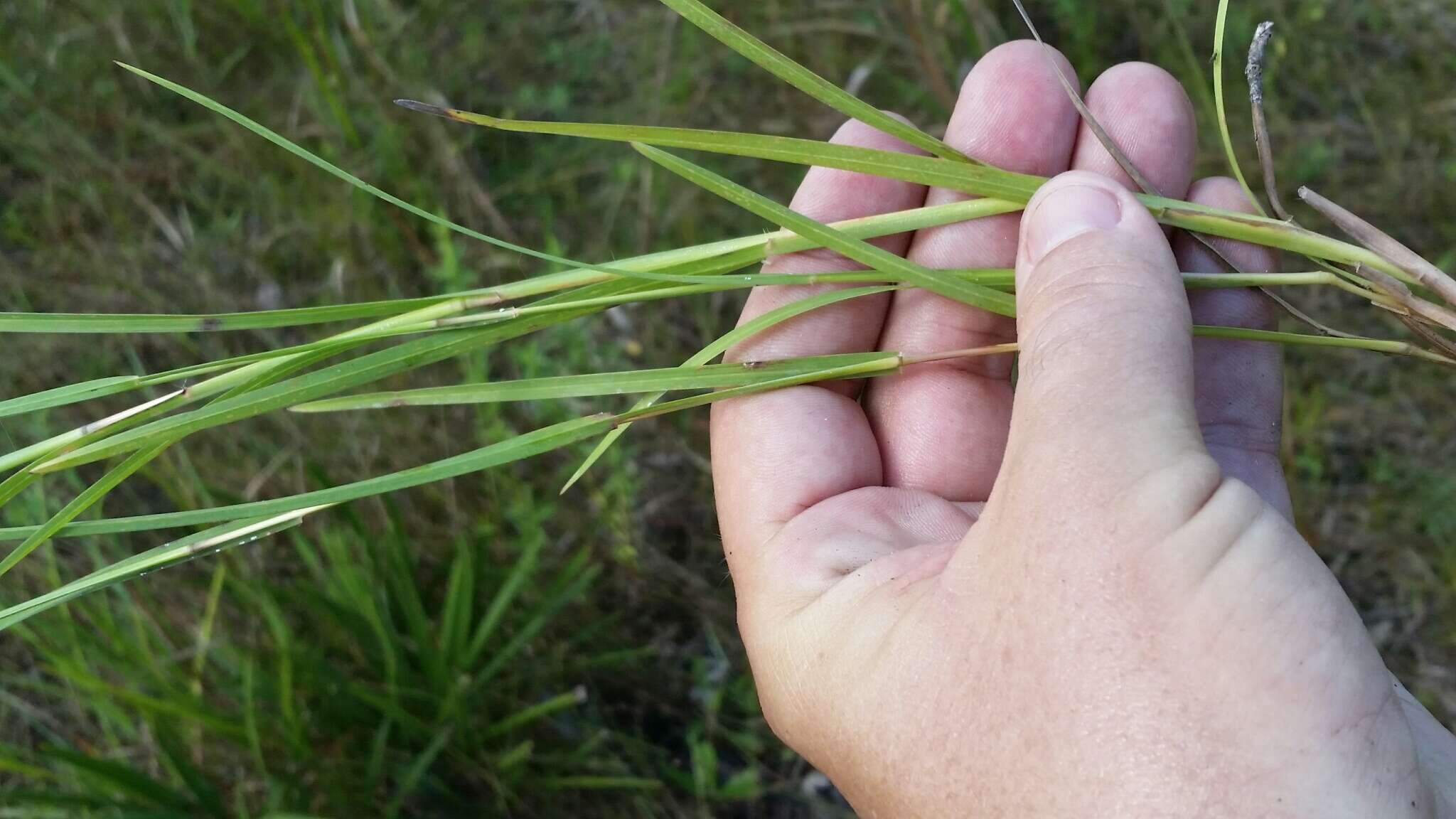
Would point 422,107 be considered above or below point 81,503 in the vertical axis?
above

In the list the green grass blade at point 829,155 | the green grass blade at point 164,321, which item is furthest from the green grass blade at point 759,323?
the green grass blade at point 164,321

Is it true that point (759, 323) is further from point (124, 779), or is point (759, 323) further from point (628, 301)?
point (124, 779)

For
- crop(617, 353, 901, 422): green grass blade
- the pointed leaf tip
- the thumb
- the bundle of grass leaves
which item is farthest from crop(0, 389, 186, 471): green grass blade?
the thumb

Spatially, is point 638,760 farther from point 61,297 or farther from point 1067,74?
point 61,297

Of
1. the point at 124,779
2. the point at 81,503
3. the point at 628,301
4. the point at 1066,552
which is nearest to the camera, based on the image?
the point at 1066,552

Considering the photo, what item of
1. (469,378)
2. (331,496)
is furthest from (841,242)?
(469,378)

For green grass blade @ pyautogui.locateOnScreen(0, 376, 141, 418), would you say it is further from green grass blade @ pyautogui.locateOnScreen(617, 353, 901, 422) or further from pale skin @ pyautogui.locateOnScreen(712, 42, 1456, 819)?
pale skin @ pyautogui.locateOnScreen(712, 42, 1456, 819)

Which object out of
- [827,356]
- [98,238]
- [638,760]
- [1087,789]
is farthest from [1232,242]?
[98,238]
